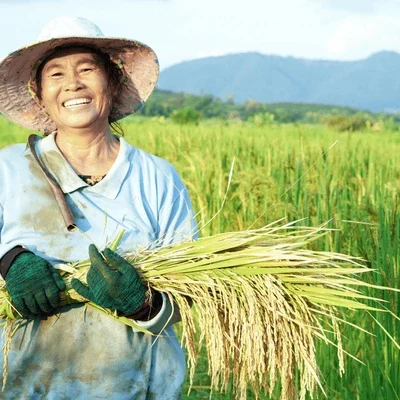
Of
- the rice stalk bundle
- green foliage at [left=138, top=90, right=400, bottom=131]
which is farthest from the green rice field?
green foliage at [left=138, top=90, right=400, bottom=131]

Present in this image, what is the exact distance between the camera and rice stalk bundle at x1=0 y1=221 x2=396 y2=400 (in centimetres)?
191

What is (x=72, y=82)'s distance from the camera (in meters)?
2.17

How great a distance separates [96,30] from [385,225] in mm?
1081

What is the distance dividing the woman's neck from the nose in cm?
12

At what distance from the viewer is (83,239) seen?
6.91ft

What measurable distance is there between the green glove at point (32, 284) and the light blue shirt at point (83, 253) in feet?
0.45

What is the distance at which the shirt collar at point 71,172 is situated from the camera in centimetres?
215

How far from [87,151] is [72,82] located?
7.5 inches

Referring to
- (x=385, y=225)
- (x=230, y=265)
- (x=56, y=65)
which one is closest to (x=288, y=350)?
Answer: (x=230, y=265)

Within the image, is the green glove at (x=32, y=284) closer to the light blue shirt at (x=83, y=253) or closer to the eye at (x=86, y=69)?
the light blue shirt at (x=83, y=253)

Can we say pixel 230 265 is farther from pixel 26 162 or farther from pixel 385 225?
pixel 385 225

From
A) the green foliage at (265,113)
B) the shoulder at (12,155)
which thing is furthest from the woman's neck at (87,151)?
the green foliage at (265,113)

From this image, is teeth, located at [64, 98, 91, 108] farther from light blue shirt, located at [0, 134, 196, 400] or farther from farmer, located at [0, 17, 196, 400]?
light blue shirt, located at [0, 134, 196, 400]

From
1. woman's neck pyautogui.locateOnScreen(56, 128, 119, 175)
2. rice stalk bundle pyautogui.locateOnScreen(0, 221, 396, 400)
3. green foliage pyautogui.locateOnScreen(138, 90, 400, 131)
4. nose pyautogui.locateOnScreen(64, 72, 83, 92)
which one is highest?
nose pyautogui.locateOnScreen(64, 72, 83, 92)
